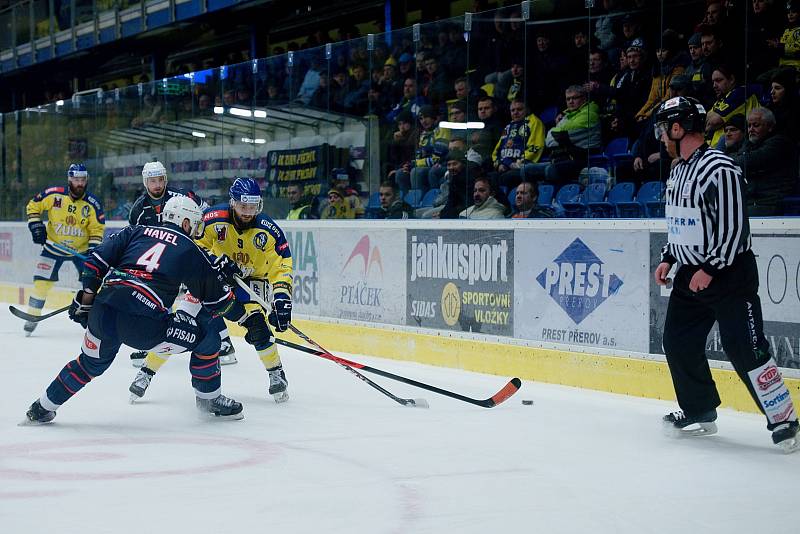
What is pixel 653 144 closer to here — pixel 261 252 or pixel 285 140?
pixel 261 252

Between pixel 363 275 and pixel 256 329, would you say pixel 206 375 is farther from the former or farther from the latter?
pixel 363 275

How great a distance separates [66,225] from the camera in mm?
8453

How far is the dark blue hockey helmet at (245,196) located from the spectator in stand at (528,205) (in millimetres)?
1693

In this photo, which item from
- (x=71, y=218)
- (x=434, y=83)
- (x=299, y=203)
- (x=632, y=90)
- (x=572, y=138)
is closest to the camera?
(x=632, y=90)

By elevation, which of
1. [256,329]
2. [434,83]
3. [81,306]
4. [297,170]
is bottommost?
[256,329]

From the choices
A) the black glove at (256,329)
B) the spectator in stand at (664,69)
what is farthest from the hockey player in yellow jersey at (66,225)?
the spectator in stand at (664,69)

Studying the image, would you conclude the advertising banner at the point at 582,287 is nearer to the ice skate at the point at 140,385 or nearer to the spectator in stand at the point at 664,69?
the spectator in stand at the point at 664,69

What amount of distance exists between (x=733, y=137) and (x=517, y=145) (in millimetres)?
1565

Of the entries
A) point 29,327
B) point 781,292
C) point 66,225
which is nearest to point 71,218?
point 66,225

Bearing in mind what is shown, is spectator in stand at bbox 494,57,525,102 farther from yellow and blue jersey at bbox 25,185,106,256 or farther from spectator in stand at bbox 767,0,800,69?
yellow and blue jersey at bbox 25,185,106,256

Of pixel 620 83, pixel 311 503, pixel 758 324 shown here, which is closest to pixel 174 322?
pixel 311 503

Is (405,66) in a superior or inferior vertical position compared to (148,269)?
superior

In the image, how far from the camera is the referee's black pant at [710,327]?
12.9 feet

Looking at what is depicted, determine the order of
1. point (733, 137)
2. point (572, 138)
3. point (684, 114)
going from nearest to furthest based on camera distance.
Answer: point (684, 114) → point (733, 137) → point (572, 138)
